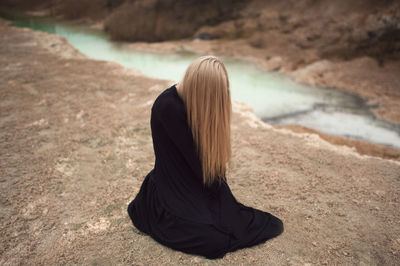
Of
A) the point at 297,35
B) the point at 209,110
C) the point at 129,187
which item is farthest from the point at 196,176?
the point at 297,35

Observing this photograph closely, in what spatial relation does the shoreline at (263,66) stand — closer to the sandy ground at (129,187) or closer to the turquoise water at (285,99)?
the turquoise water at (285,99)

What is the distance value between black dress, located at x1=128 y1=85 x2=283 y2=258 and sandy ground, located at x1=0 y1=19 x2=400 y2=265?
0.13 metres

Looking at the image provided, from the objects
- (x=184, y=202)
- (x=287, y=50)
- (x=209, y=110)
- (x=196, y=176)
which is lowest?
(x=184, y=202)

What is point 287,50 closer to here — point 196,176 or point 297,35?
point 297,35

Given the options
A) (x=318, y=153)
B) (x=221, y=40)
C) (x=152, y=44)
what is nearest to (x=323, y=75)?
(x=221, y=40)

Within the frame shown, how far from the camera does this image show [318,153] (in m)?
3.60

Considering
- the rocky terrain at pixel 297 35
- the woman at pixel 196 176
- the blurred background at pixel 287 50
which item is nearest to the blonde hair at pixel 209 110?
the woman at pixel 196 176

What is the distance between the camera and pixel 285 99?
24.1 ft

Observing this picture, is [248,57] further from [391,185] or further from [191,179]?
[191,179]

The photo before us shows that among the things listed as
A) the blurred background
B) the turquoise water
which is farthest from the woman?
the turquoise water

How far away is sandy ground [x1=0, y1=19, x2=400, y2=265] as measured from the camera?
2.12 meters

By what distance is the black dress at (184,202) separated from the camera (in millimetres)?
1821

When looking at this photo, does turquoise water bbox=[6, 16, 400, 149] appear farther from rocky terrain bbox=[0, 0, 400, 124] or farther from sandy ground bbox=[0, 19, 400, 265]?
sandy ground bbox=[0, 19, 400, 265]

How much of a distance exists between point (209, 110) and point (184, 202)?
666 millimetres
